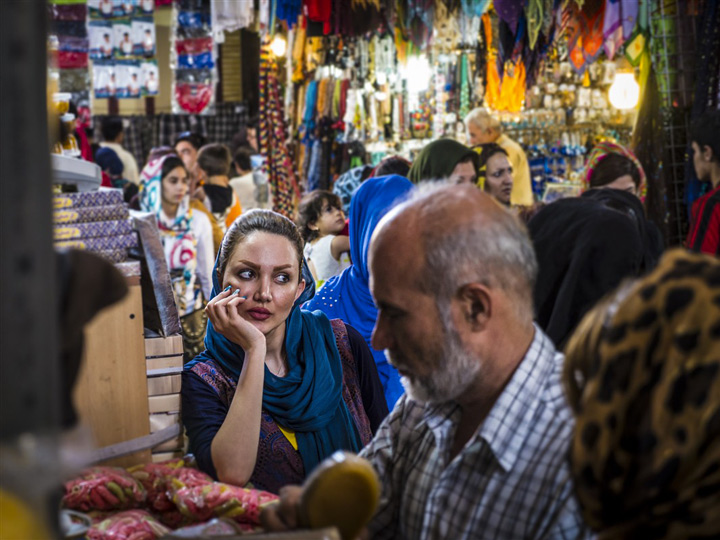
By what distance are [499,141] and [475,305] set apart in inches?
238

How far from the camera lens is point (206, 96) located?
897 cm

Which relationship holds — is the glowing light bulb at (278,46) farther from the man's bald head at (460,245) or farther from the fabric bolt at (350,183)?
the man's bald head at (460,245)

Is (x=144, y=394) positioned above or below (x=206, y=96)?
below

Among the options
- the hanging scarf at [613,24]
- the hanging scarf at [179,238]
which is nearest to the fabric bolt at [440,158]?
the hanging scarf at [179,238]

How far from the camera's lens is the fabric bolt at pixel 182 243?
5.40 m

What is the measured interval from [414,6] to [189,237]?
3.49 m

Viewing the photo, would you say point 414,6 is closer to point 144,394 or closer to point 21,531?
point 144,394

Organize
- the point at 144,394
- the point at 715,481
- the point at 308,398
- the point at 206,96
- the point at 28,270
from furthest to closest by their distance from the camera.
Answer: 1. the point at 206,96
2. the point at 308,398
3. the point at 144,394
4. the point at 715,481
5. the point at 28,270

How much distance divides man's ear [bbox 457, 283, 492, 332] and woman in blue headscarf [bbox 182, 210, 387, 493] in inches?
34.5

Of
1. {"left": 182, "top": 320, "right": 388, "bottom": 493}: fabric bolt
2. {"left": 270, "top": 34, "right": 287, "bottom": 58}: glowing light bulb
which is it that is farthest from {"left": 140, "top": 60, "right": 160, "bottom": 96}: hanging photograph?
{"left": 182, "top": 320, "right": 388, "bottom": 493}: fabric bolt

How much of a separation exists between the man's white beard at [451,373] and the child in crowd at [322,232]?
10.3 ft

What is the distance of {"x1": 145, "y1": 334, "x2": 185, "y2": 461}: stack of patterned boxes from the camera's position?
210 centimetres

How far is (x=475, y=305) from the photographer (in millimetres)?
1383

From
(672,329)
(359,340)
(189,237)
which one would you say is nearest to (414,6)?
(189,237)
